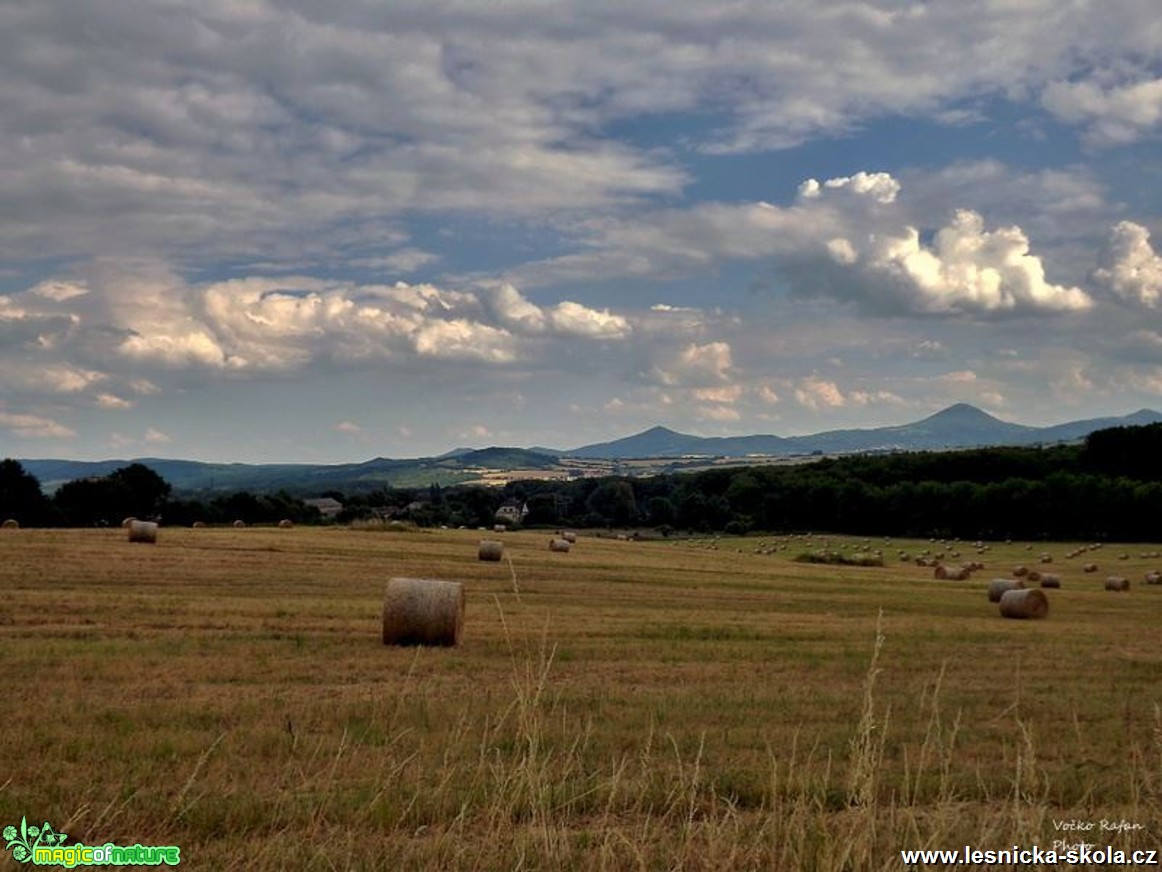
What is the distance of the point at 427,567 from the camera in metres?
40.0

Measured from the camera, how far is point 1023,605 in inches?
1278

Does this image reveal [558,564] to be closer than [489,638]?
No

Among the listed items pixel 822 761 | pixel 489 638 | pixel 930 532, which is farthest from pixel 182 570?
pixel 930 532

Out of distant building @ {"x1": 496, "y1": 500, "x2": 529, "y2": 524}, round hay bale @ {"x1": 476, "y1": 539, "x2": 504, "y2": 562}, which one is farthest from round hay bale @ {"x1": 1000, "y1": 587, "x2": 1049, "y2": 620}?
distant building @ {"x1": 496, "y1": 500, "x2": 529, "y2": 524}

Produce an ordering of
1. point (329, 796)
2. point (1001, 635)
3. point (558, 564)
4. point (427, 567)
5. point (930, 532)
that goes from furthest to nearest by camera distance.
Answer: point (930, 532) < point (558, 564) < point (427, 567) < point (1001, 635) < point (329, 796)

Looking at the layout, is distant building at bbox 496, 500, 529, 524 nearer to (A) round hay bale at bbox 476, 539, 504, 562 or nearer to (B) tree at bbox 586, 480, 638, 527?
(B) tree at bbox 586, 480, 638, 527

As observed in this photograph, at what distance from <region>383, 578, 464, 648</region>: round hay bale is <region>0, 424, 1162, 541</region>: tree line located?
249ft

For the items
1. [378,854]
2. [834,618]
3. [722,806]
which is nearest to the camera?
[378,854]

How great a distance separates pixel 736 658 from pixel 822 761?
8.55 meters

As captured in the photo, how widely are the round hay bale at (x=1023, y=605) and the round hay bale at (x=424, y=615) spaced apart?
20177 mm

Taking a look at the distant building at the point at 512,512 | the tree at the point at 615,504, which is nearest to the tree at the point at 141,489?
the distant building at the point at 512,512

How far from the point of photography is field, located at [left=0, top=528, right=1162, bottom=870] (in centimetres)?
636

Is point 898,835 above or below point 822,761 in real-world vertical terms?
above

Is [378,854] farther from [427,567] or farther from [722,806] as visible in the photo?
[427,567]
